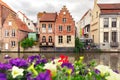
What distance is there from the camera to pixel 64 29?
180 feet

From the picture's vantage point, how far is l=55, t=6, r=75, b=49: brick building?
5438 centimetres

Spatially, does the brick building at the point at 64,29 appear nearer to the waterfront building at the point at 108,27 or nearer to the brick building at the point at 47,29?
the brick building at the point at 47,29

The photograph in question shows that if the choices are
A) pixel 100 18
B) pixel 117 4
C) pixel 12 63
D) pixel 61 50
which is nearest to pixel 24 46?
pixel 61 50

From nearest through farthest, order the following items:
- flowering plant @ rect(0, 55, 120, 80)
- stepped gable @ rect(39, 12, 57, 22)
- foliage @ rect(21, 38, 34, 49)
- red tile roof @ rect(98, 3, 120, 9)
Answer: flowering plant @ rect(0, 55, 120, 80)
foliage @ rect(21, 38, 34, 49)
stepped gable @ rect(39, 12, 57, 22)
red tile roof @ rect(98, 3, 120, 9)

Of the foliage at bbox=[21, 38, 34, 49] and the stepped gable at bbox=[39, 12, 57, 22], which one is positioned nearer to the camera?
the foliage at bbox=[21, 38, 34, 49]

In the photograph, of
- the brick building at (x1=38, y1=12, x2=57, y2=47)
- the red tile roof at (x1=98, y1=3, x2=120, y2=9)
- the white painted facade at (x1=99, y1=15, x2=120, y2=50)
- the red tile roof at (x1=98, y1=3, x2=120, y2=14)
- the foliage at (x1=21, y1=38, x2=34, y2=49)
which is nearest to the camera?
the foliage at (x1=21, y1=38, x2=34, y2=49)

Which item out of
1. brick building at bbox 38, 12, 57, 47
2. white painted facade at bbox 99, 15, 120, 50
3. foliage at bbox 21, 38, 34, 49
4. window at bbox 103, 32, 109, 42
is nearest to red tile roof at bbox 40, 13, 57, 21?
brick building at bbox 38, 12, 57, 47

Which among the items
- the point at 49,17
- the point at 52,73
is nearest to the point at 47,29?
the point at 49,17

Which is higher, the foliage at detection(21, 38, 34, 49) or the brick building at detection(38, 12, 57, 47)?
the brick building at detection(38, 12, 57, 47)

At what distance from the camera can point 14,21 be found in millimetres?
54500

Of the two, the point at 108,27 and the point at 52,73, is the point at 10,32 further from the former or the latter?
the point at 52,73

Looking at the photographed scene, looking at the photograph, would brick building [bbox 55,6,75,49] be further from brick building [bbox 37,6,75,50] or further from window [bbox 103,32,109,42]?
window [bbox 103,32,109,42]

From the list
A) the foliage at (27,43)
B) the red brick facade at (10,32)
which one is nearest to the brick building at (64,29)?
the foliage at (27,43)

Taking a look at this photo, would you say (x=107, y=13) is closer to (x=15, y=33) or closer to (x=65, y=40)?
(x=65, y=40)
